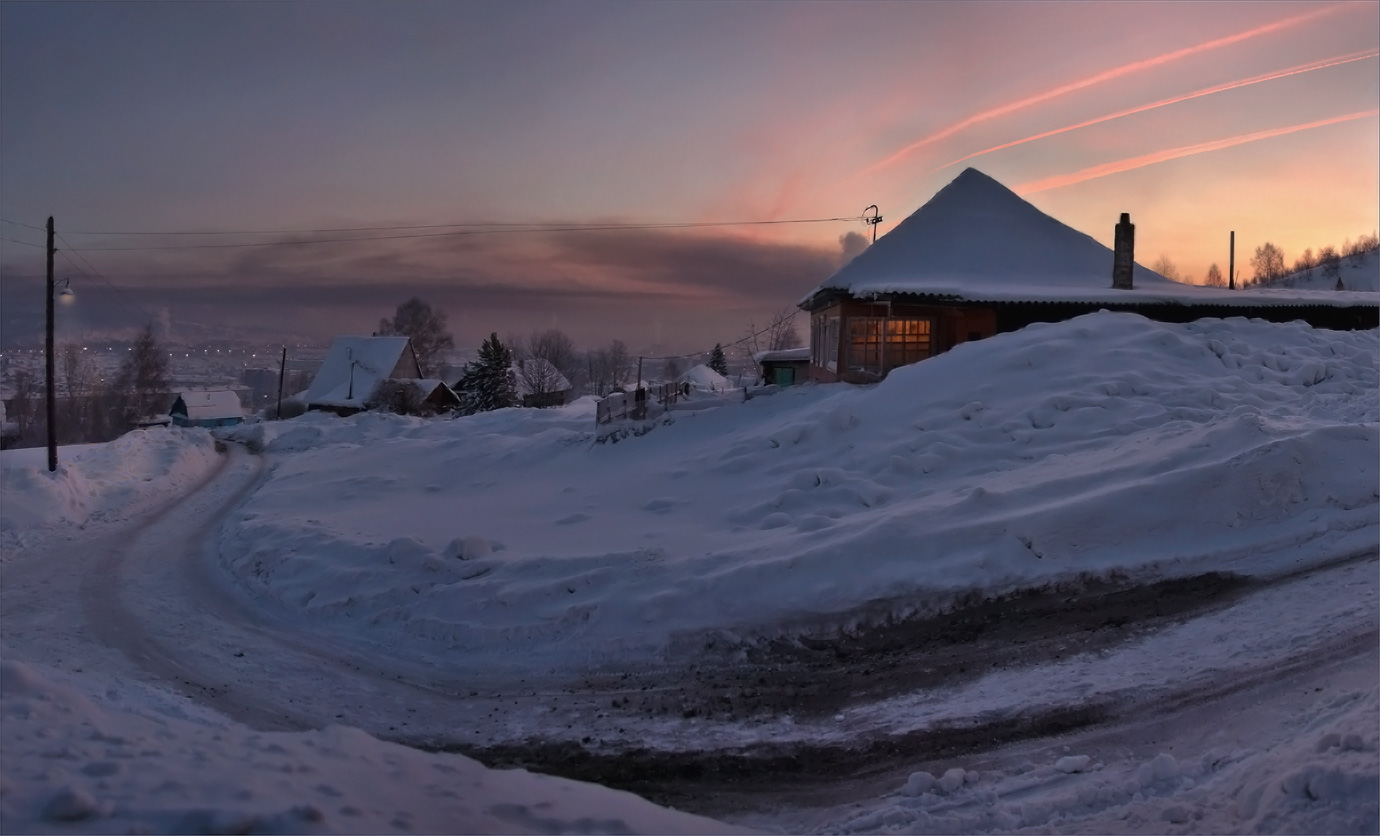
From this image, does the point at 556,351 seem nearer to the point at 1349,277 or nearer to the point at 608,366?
the point at 608,366

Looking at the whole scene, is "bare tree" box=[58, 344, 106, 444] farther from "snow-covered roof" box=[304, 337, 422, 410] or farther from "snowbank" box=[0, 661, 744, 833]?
"snowbank" box=[0, 661, 744, 833]

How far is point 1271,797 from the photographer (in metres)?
4.39

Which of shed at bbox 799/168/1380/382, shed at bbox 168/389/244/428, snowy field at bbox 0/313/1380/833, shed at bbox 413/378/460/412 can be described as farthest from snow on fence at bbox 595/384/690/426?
shed at bbox 168/389/244/428

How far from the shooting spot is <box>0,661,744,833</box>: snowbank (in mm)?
4008

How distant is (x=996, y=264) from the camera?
2406 cm

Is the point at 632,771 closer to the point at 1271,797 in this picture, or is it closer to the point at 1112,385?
the point at 1271,797

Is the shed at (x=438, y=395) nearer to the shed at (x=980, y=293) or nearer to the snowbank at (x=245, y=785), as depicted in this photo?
the shed at (x=980, y=293)

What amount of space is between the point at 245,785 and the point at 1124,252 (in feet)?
81.6

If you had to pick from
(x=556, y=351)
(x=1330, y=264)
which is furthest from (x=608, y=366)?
(x=1330, y=264)

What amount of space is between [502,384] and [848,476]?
4242 cm

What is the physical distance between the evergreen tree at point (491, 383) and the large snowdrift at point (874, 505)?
1261 inches

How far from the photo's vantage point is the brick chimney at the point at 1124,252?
22969 mm

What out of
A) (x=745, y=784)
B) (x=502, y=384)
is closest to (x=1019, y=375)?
(x=745, y=784)

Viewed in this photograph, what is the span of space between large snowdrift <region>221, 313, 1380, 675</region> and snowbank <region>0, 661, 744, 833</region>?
13.5 ft
